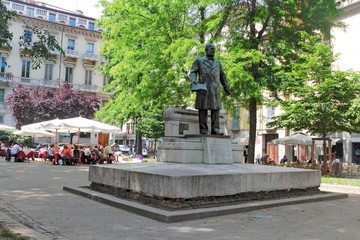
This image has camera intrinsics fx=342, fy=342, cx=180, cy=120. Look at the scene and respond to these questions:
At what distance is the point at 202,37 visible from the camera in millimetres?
18594

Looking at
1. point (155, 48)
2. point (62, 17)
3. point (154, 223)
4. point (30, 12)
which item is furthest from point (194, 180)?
point (62, 17)

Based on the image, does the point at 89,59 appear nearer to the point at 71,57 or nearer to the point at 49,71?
the point at 71,57

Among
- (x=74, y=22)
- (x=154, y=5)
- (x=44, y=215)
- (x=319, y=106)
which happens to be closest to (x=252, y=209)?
(x=44, y=215)

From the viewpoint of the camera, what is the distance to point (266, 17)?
18.0m

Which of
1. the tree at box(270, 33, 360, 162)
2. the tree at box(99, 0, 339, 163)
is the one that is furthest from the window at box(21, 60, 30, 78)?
the tree at box(270, 33, 360, 162)

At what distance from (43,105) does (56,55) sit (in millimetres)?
10430

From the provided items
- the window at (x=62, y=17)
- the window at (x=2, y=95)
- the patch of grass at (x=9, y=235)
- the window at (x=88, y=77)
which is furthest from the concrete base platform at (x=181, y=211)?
the window at (x=62, y=17)

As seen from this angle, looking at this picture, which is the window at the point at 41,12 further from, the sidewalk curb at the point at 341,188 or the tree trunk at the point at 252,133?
the sidewalk curb at the point at 341,188

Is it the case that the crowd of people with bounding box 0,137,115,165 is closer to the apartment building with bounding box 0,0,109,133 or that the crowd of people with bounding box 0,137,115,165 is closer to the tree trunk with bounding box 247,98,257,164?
the tree trunk with bounding box 247,98,257,164

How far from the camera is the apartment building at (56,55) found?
4272 cm

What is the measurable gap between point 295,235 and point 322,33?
16781 mm

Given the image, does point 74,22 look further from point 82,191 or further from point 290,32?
point 82,191

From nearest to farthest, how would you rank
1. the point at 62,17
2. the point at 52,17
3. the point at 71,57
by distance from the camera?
1. the point at 71,57
2. the point at 52,17
3. the point at 62,17

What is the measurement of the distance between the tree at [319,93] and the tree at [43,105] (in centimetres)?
2567
